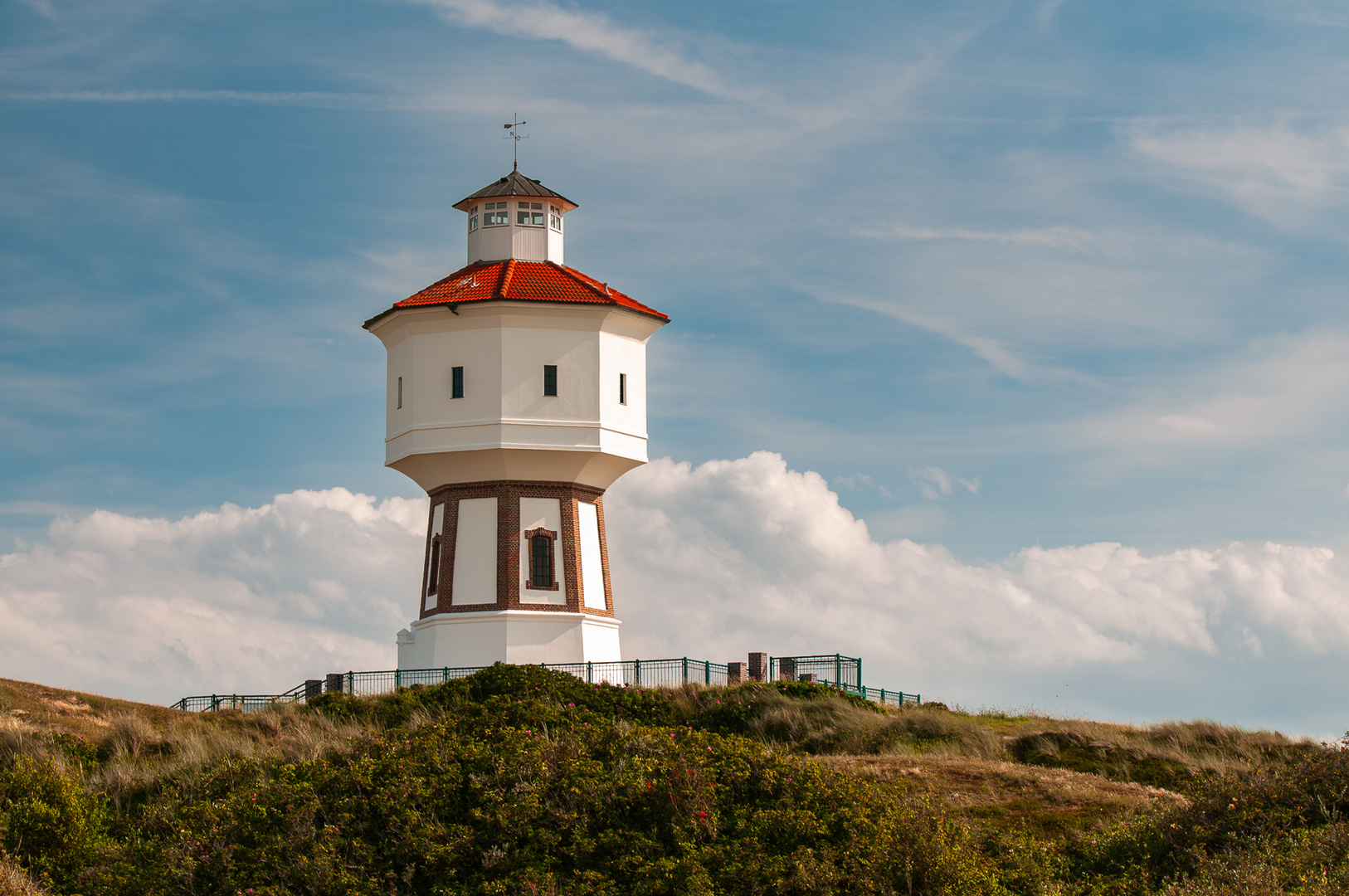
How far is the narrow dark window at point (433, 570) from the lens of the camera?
1526 inches

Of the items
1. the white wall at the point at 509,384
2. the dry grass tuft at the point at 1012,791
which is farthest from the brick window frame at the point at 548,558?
the dry grass tuft at the point at 1012,791

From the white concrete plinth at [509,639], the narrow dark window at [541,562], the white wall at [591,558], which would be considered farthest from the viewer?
the white wall at [591,558]

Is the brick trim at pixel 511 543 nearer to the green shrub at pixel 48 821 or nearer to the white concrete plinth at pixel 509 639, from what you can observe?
the white concrete plinth at pixel 509 639

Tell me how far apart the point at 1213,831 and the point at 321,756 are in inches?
483

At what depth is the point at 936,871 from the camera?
51.4 ft

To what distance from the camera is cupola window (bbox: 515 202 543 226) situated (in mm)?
41344

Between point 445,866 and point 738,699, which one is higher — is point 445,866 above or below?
below

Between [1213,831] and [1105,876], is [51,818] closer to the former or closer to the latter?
[1105,876]

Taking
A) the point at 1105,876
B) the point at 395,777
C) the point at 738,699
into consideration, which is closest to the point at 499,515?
the point at 738,699

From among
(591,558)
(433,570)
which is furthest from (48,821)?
(591,558)

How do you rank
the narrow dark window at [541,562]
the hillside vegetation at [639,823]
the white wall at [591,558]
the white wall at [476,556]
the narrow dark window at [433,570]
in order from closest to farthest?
the hillside vegetation at [639,823], the white wall at [476,556], the narrow dark window at [541,562], the white wall at [591,558], the narrow dark window at [433,570]

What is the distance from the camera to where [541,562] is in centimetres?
3759

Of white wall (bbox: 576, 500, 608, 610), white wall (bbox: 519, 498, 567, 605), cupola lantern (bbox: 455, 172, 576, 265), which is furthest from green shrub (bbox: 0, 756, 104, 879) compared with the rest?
cupola lantern (bbox: 455, 172, 576, 265)

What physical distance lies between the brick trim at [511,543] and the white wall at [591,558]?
19cm
